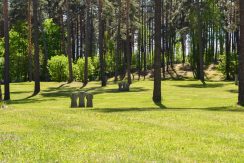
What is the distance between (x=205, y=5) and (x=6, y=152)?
52512mm

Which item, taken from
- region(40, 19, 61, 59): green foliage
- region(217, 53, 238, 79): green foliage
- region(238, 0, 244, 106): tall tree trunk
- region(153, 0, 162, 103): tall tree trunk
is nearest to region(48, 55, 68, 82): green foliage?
region(40, 19, 61, 59): green foliage

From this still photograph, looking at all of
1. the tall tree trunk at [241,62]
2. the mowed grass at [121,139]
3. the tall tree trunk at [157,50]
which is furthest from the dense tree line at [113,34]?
the mowed grass at [121,139]

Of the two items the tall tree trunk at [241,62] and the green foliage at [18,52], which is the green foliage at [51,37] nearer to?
the green foliage at [18,52]

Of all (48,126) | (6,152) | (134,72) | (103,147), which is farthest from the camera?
(134,72)

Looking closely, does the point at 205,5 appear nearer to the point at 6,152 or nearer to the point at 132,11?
the point at 132,11

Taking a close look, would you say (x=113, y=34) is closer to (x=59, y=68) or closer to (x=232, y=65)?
(x=59, y=68)

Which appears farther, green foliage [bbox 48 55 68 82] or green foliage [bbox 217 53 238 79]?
green foliage [bbox 48 55 68 82]

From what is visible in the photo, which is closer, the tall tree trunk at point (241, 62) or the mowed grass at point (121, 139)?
the mowed grass at point (121, 139)

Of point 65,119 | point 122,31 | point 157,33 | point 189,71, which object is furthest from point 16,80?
point 65,119

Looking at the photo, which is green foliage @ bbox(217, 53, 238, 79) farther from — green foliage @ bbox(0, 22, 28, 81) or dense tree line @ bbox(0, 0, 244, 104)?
green foliage @ bbox(0, 22, 28, 81)

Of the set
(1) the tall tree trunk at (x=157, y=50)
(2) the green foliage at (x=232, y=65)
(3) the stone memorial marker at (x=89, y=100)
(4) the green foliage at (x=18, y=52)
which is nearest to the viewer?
(3) the stone memorial marker at (x=89, y=100)

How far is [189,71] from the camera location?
74312 mm

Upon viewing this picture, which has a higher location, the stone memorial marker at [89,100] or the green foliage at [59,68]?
the green foliage at [59,68]

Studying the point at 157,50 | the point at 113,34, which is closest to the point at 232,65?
the point at 113,34
